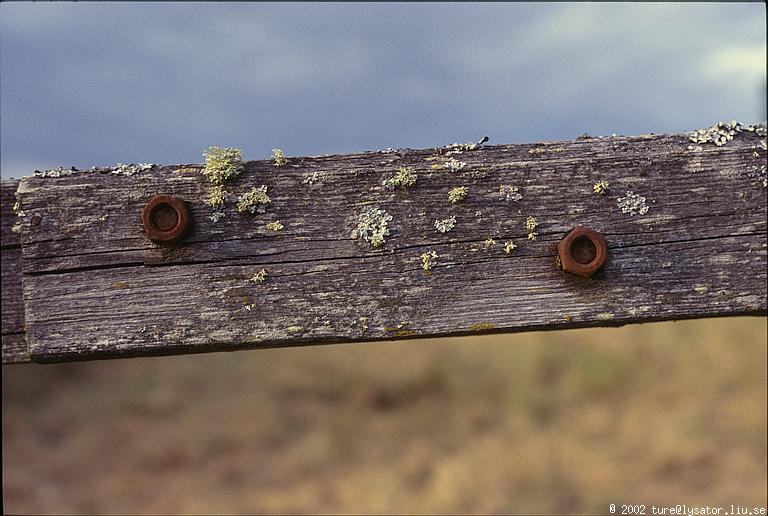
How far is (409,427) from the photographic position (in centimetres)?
709

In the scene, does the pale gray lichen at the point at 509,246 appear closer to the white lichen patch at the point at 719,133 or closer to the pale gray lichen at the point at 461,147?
the pale gray lichen at the point at 461,147

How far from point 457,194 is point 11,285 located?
Answer: 1.13 m

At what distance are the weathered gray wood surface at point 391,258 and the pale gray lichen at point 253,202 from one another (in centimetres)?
2

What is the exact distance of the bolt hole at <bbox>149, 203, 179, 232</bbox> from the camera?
1503 millimetres

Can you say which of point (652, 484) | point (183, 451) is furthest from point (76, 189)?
point (183, 451)

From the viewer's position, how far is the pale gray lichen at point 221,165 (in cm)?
151

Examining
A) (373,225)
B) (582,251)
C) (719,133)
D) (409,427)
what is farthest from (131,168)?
(409,427)

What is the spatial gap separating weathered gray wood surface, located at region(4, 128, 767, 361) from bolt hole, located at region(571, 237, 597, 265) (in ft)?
0.14

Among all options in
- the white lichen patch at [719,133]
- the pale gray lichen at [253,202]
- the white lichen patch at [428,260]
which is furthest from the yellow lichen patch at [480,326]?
the white lichen patch at [719,133]

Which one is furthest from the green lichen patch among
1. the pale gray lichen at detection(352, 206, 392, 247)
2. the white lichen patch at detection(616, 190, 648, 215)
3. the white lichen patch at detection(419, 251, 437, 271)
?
the white lichen patch at detection(616, 190, 648, 215)

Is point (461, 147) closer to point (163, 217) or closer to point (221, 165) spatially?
point (221, 165)

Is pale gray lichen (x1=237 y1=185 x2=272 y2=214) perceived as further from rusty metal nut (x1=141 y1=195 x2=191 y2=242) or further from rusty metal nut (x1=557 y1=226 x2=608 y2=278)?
rusty metal nut (x1=557 y1=226 x2=608 y2=278)

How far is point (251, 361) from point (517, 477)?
4.15 m

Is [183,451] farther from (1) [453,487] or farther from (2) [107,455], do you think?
(1) [453,487]
